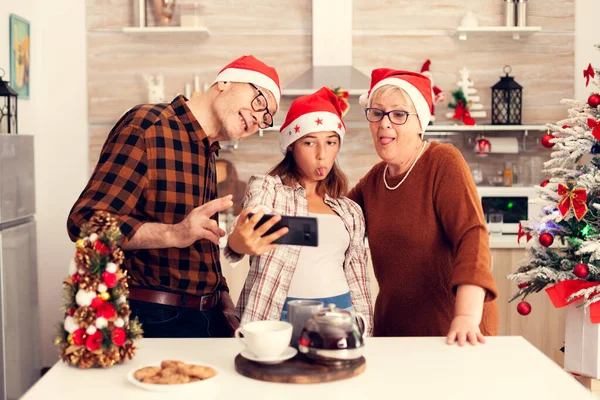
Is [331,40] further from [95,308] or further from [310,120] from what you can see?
[95,308]

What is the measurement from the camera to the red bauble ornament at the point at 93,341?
168cm

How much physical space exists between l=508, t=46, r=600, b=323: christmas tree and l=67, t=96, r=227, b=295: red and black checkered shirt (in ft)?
4.99

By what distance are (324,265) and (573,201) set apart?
122 cm

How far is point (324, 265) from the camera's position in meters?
2.35

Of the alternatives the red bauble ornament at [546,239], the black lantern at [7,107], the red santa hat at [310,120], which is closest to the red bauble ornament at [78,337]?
the red santa hat at [310,120]

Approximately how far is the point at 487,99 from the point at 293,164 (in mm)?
2794

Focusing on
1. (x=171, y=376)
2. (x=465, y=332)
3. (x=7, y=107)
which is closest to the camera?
(x=171, y=376)

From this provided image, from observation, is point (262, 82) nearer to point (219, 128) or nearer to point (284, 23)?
point (219, 128)

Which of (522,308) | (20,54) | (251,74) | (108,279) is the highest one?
(20,54)

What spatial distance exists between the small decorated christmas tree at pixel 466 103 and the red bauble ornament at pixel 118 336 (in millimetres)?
3515

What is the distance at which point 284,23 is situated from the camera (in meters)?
4.95

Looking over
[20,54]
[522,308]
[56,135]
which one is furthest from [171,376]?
[56,135]

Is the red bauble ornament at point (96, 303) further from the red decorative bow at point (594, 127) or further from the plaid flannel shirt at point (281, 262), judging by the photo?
the red decorative bow at point (594, 127)

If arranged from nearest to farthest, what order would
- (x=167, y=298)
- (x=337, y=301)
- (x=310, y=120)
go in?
(x=167, y=298) < (x=337, y=301) < (x=310, y=120)
